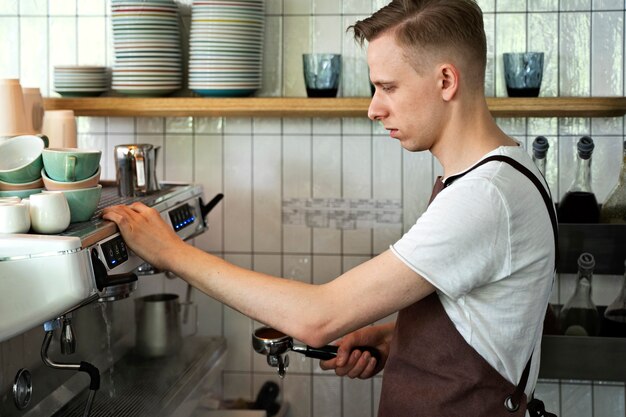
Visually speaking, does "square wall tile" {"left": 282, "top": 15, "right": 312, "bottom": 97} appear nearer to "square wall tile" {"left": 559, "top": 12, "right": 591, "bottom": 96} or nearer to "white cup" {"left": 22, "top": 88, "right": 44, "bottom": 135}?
"square wall tile" {"left": 559, "top": 12, "right": 591, "bottom": 96}

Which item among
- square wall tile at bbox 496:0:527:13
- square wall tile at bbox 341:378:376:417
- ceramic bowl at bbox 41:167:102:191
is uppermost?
square wall tile at bbox 496:0:527:13

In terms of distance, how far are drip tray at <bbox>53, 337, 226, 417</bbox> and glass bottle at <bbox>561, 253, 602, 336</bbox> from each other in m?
0.99

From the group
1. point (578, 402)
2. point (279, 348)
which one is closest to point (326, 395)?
point (578, 402)

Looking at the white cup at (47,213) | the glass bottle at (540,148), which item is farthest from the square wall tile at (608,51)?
the white cup at (47,213)

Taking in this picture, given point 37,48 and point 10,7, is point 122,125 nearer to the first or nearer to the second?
point 37,48

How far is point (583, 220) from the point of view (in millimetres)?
2572

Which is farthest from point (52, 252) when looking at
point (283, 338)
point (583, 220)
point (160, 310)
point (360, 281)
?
point (583, 220)

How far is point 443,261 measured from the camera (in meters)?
1.50

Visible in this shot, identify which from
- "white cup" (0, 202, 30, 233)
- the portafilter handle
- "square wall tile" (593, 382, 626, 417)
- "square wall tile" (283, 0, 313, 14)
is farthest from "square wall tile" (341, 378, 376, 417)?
"white cup" (0, 202, 30, 233)

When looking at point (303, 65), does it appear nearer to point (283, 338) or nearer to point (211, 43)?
point (211, 43)

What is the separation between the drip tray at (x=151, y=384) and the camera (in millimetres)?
2080

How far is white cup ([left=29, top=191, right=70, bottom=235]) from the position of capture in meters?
1.47

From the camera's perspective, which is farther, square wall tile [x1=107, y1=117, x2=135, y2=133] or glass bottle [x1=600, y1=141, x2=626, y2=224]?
square wall tile [x1=107, y1=117, x2=135, y2=133]

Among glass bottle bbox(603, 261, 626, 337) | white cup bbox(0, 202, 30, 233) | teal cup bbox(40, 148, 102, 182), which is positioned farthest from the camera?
glass bottle bbox(603, 261, 626, 337)
